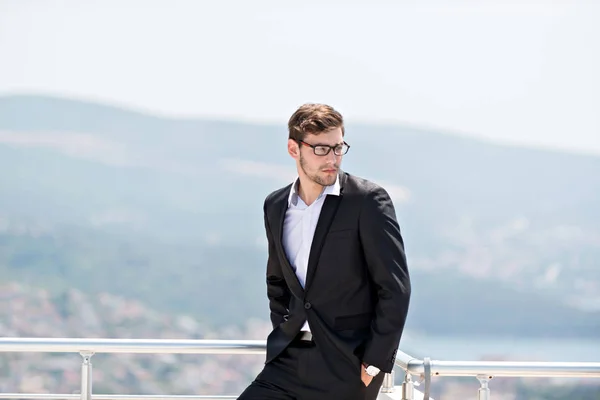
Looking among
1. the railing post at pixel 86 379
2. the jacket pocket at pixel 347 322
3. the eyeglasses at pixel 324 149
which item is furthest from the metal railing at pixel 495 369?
the railing post at pixel 86 379

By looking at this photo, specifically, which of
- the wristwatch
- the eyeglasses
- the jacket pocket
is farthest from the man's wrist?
the eyeglasses

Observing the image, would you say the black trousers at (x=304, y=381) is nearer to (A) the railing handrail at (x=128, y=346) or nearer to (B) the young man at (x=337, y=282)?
(B) the young man at (x=337, y=282)

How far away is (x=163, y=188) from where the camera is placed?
49.9ft

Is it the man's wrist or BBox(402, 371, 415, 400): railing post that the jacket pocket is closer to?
the man's wrist

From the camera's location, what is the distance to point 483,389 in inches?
110

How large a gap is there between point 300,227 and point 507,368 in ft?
2.50

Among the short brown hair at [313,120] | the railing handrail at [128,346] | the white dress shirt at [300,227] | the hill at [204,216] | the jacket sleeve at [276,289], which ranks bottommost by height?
the railing handrail at [128,346]

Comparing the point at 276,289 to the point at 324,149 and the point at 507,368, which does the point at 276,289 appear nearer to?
the point at 324,149

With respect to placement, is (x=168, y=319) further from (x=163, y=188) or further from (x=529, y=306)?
(x=529, y=306)

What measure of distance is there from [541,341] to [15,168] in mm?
9187

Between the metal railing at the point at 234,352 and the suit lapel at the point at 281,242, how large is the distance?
1.34ft

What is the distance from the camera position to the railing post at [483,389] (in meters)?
2.79

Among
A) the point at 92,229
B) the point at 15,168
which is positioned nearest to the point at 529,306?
the point at 92,229

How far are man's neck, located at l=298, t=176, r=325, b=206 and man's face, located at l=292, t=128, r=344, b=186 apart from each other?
0.07 meters
